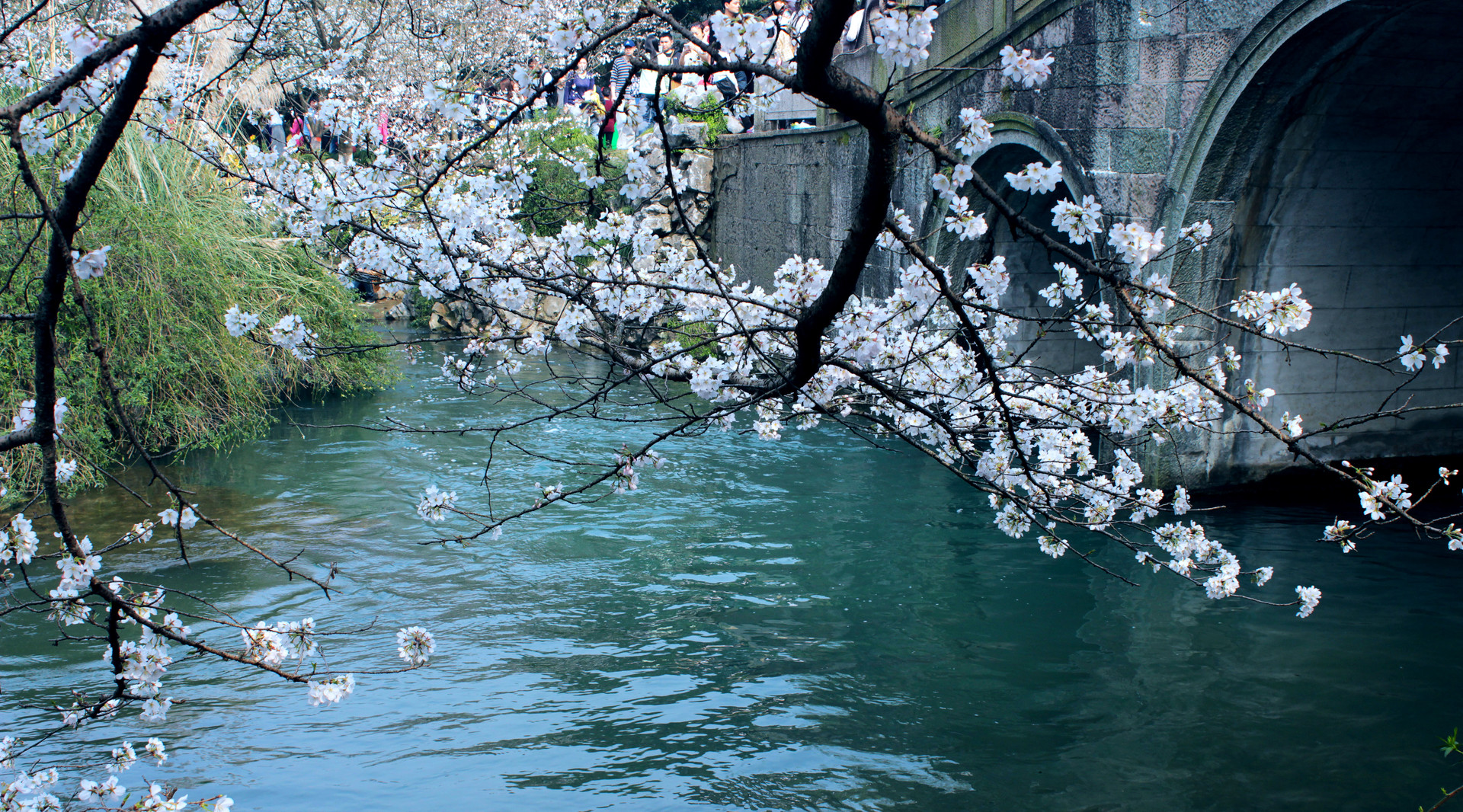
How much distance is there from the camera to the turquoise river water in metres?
4.31

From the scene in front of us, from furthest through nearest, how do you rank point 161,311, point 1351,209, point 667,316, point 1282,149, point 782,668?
point 161,311 → point 1351,209 → point 1282,149 → point 667,316 → point 782,668

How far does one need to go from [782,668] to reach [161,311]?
643 cm

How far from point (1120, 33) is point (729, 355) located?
4.59 meters

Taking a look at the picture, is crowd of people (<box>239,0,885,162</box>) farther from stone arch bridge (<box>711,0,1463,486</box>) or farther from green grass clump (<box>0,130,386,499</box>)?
Result: green grass clump (<box>0,130,386,499</box>)

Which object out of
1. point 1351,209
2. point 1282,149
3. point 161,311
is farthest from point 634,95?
point 1351,209

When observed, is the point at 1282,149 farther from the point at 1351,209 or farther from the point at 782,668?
the point at 782,668

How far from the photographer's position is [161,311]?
8.43m

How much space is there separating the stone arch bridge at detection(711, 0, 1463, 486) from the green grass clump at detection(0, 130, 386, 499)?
6416mm

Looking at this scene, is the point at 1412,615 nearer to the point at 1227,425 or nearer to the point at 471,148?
the point at 1227,425

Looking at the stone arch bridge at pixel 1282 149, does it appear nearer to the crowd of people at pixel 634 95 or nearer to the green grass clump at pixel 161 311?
the crowd of people at pixel 634 95

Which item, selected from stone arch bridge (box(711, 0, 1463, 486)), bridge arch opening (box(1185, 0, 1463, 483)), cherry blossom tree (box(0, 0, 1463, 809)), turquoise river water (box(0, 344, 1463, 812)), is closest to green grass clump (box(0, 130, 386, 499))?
turquoise river water (box(0, 344, 1463, 812))

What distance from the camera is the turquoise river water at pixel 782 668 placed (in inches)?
170

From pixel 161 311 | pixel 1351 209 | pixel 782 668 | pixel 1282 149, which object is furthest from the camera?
pixel 161 311

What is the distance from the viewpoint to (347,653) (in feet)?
17.4
